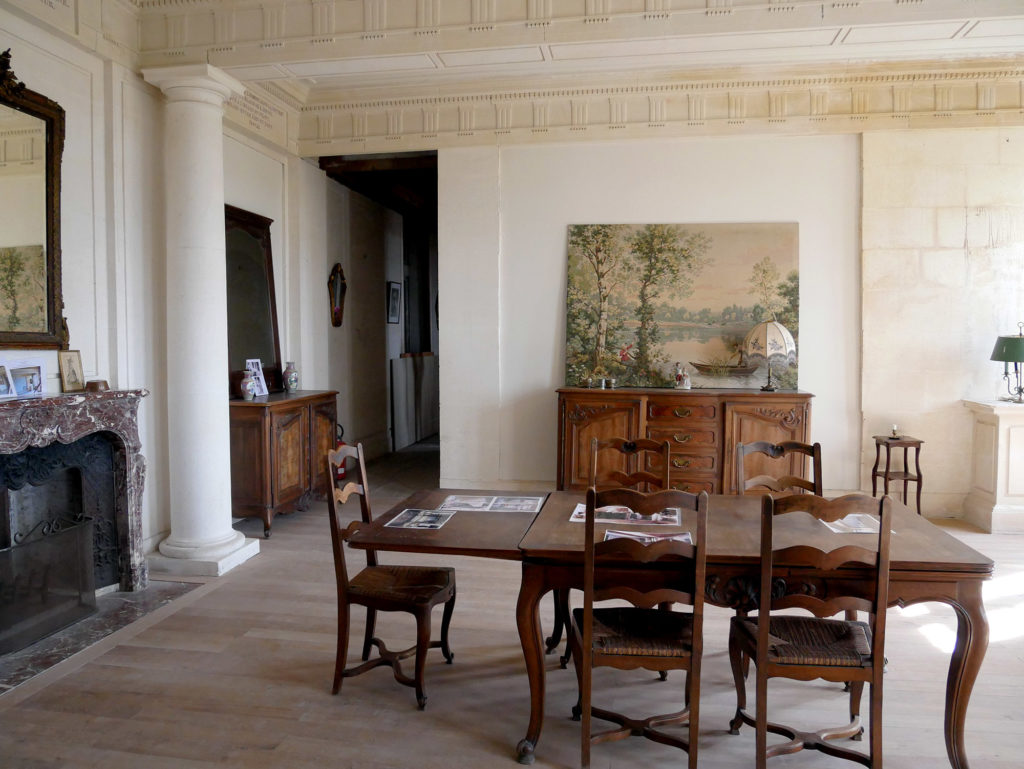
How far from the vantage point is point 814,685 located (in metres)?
3.43

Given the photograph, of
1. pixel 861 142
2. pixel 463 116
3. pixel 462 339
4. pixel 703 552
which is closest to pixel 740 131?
pixel 861 142

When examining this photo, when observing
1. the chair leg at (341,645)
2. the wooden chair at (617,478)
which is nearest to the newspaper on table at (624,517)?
the wooden chair at (617,478)

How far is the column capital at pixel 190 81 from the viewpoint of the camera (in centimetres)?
480

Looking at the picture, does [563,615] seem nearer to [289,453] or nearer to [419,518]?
[419,518]

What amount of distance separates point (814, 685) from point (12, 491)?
14.1ft

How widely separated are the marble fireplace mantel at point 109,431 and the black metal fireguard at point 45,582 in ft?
0.96

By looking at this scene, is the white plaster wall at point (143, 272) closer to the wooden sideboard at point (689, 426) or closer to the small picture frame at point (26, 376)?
the small picture frame at point (26, 376)

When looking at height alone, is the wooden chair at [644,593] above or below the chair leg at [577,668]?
above

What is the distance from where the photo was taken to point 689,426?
20.8 ft

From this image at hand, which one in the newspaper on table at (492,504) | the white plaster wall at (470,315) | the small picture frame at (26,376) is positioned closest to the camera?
the newspaper on table at (492,504)

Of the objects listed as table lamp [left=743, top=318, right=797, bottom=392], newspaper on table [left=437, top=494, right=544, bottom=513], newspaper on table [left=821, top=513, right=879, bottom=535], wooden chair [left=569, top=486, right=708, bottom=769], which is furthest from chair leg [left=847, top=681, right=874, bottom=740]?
table lamp [left=743, top=318, right=797, bottom=392]

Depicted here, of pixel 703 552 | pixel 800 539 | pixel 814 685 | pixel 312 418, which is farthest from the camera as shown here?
pixel 312 418

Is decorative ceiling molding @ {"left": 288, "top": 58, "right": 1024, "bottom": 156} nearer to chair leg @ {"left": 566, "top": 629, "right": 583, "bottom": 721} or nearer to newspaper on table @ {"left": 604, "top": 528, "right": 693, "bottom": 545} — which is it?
newspaper on table @ {"left": 604, "top": 528, "right": 693, "bottom": 545}

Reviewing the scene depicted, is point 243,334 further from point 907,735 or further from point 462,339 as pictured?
point 907,735
